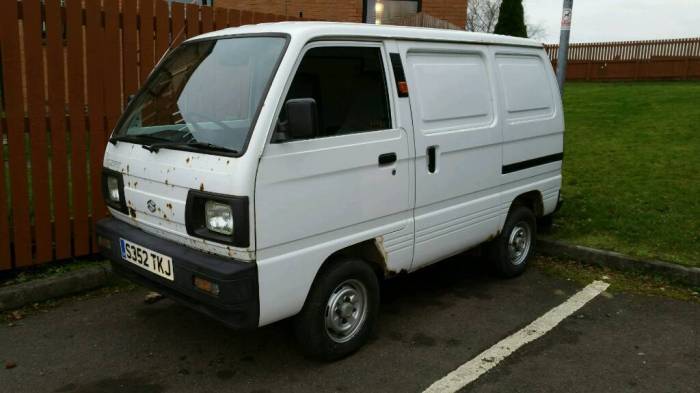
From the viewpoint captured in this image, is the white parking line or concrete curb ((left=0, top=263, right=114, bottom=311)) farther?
concrete curb ((left=0, top=263, right=114, bottom=311))

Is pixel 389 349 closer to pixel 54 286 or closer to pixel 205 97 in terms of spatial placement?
pixel 205 97

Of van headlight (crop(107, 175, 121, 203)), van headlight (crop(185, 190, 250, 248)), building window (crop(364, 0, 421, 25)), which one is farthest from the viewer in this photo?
building window (crop(364, 0, 421, 25))

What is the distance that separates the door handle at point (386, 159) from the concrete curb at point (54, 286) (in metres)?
2.61

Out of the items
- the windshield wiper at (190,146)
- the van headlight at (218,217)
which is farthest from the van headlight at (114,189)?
the van headlight at (218,217)

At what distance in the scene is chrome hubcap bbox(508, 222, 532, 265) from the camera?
17.4ft

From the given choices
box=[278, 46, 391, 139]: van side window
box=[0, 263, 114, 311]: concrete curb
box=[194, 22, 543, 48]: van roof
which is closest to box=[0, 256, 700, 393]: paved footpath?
box=[0, 263, 114, 311]: concrete curb

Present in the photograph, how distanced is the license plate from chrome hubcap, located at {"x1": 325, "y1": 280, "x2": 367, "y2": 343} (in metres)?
0.95

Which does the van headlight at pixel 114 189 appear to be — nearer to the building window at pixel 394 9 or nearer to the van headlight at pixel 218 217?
the van headlight at pixel 218 217

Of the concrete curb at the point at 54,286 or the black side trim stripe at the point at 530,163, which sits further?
the black side trim stripe at the point at 530,163

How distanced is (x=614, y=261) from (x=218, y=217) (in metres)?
3.86

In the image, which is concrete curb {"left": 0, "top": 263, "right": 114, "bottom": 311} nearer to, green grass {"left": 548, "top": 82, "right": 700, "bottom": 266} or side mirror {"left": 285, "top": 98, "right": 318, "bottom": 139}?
side mirror {"left": 285, "top": 98, "right": 318, "bottom": 139}

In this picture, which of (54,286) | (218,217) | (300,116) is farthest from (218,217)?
(54,286)

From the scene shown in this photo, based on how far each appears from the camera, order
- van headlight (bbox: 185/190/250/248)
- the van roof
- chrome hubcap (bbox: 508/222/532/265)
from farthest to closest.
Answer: chrome hubcap (bbox: 508/222/532/265), the van roof, van headlight (bbox: 185/190/250/248)

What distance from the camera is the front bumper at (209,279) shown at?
10.2 ft
